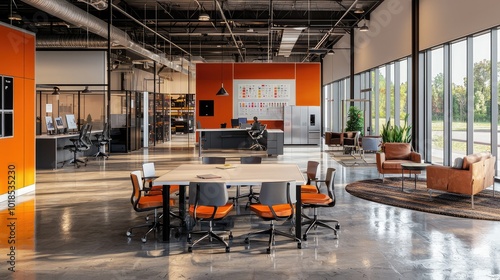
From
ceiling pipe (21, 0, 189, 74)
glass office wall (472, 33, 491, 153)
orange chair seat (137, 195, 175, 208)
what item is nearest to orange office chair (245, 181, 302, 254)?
orange chair seat (137, 195, 175, 208)

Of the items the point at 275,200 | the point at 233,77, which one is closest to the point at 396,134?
the point at 275,200

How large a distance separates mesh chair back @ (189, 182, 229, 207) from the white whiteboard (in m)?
17.1

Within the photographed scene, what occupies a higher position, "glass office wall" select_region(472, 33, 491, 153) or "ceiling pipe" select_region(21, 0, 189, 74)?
"ceiling pipe" select_region(21, 0, 189, 74)

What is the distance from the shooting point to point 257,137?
18.8 metres

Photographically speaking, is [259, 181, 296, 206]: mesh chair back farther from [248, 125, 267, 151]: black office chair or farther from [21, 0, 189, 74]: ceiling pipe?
[248, 125, 267, 151]: black office chair

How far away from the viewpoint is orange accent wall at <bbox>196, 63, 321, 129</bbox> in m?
22.2

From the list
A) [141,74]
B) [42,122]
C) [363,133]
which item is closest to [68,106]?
[42,122]

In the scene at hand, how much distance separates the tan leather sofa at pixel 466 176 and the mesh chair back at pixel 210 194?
447cm

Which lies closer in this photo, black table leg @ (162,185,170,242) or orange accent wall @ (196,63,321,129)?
black table leg @ (162,185,170,242)

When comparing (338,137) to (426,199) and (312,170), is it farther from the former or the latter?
(312,170)

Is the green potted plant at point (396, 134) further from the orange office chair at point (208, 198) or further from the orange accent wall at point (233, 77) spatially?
the orange accent wall at point (233, 77)

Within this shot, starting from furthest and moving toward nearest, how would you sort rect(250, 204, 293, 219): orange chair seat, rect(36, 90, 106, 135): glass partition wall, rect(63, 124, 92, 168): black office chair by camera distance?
rect(36, 90, 106, 135): glass partition wall
rect(63, 124, 92, 168): black office chair
rect(250, 204, 293, 219): orange chair seat

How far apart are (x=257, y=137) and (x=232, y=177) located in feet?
42.9

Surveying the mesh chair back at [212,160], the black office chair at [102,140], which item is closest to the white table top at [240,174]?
the mesh chair back at [212,160]
